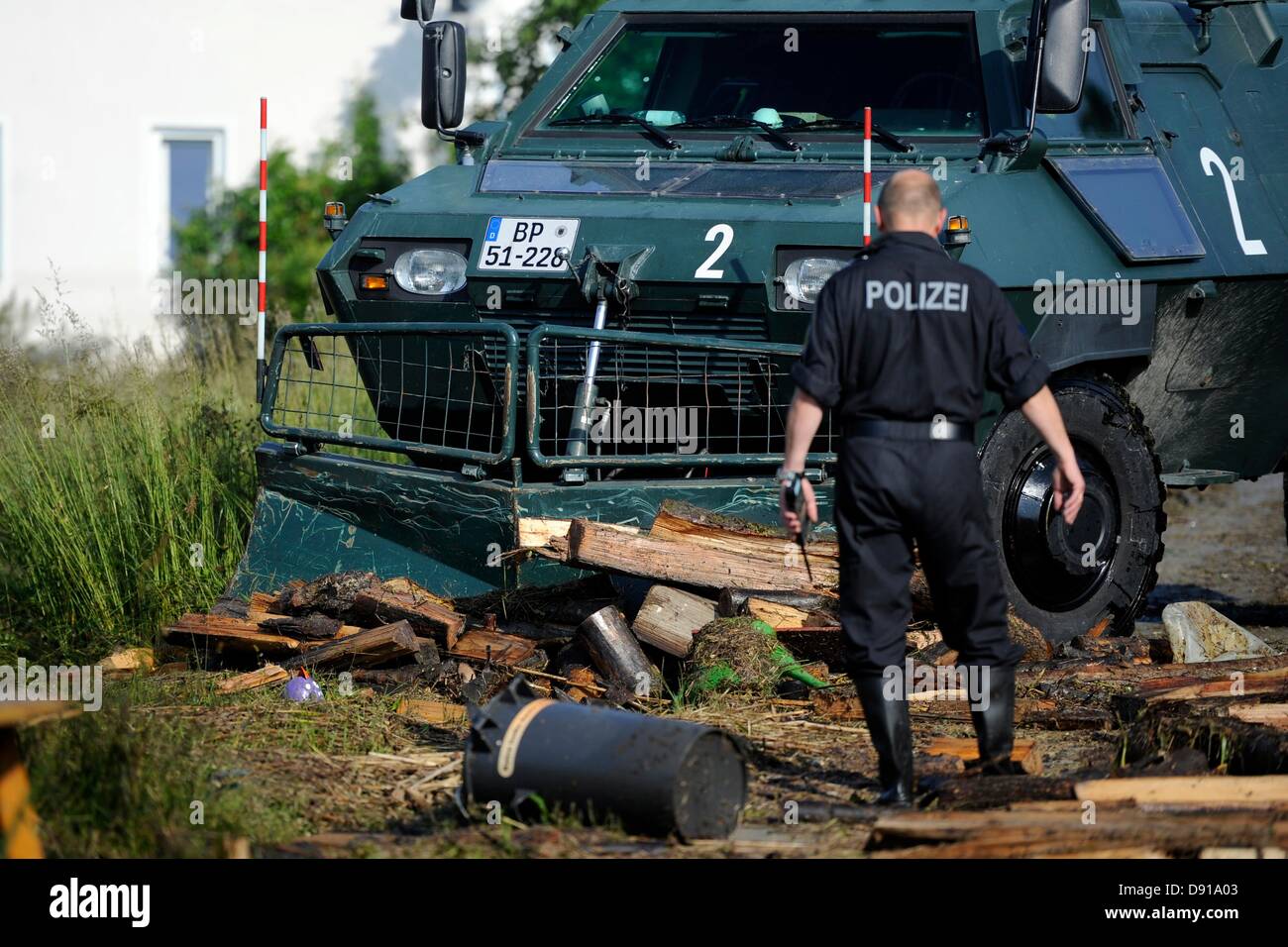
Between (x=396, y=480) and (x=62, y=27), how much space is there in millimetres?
10821

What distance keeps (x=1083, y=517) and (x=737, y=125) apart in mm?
2064

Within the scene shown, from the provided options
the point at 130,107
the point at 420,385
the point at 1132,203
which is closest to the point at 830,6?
the point at 1132,203

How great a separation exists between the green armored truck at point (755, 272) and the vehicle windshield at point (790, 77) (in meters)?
0.01

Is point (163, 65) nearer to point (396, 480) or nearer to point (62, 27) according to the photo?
point (62, 27)

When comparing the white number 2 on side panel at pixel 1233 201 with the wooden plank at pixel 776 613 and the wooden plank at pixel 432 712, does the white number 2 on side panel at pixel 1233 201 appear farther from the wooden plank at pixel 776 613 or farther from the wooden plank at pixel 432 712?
the wooden plank at pixel 432 712

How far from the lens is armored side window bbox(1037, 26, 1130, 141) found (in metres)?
6.94

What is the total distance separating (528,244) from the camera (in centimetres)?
657

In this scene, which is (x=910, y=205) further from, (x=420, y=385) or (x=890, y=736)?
(x=420, y=385)

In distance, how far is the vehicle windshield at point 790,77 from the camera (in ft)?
23.1

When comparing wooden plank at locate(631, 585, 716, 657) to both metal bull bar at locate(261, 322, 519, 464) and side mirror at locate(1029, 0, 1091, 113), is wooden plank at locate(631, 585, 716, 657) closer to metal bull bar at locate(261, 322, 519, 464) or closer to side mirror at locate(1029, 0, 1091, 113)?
metal bull bar at locate(261, 322, 519, 464)
